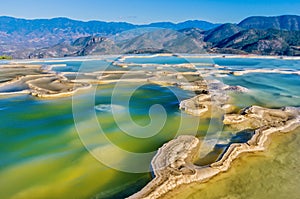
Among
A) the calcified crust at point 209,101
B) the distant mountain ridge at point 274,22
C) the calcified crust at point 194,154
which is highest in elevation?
the distant mountain ridge at point 274,22

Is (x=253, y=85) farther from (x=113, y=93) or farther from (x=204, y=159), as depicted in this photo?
(x=204, y=159)

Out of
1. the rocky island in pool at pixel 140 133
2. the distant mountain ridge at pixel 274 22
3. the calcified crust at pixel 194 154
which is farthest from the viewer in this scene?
the distant mountain ridge at pixel 274 22

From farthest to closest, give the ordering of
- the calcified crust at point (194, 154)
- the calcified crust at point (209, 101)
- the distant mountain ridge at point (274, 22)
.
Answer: the distant mountain ridge at point (274, 22), the calcified crust at point (209, 101), the calcified crust at point (194, 154)

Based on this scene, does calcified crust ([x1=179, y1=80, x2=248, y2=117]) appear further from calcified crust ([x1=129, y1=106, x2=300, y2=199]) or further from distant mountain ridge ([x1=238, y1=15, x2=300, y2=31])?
distant mountain ridge ([x1=238, y1=15, x2=300, y2=31])

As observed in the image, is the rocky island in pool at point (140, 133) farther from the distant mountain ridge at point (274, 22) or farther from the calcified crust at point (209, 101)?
the distant mountain ridge at point (274, 22)

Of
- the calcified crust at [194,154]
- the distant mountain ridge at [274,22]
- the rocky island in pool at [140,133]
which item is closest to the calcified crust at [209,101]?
the rocky island in pool at [140,133]

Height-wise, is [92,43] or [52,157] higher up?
[92,43]

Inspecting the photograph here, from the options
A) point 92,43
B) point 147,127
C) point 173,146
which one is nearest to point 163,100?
point 147,127

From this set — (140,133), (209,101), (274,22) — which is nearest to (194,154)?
(140,133)

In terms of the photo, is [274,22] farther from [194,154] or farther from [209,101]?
[194,154]
